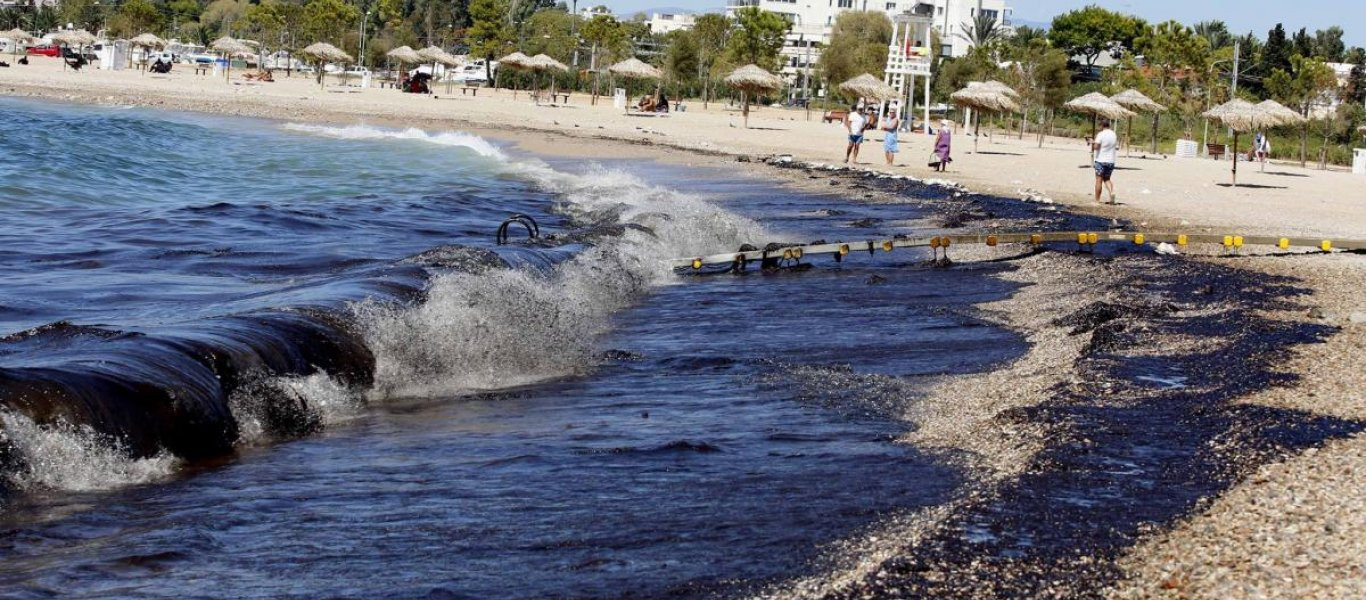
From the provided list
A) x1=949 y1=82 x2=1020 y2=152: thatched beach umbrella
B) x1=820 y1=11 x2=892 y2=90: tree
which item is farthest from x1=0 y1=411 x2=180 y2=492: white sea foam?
x1=820 y1=11 x2=892 y2=90: tree

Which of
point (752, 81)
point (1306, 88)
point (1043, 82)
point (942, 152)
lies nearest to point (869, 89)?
point (752, 81)

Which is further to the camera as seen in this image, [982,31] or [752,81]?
[982,31]

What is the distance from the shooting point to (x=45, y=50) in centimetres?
9569

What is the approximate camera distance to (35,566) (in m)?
5.54

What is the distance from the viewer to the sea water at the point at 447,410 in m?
5.80

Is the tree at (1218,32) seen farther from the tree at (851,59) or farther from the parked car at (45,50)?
the parked car at (45,50)

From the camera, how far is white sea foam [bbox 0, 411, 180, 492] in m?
6.61

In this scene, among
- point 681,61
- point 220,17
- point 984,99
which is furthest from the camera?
point 220,17

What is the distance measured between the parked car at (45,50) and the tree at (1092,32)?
2748 inches

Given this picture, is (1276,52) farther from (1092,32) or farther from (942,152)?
(942,152)

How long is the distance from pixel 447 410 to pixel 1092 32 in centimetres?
10637

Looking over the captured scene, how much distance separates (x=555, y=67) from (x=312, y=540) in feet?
190

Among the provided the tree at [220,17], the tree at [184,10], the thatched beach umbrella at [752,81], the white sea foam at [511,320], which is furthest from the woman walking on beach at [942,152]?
the tree at [184,10]

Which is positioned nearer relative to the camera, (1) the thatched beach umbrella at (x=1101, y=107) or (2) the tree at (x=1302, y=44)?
(1) the thatched beach umbrella at (x=1101, y=107)
